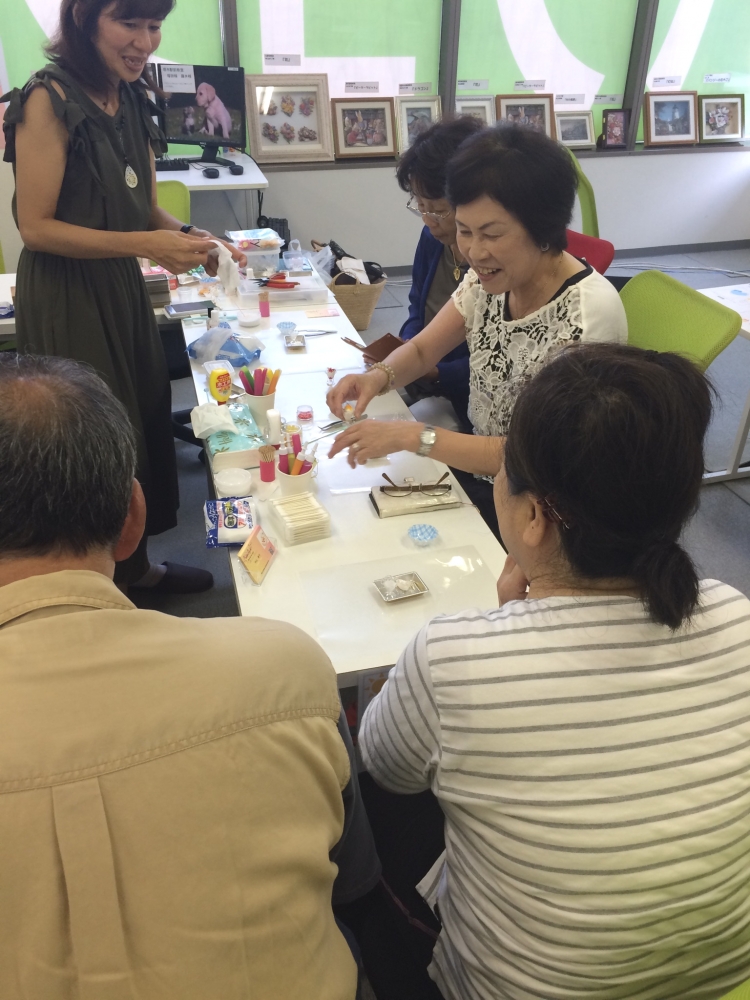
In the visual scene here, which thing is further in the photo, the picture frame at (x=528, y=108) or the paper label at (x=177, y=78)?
the picture frame at (x=528, y=108)

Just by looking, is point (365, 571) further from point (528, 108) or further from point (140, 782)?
point (528, 108)

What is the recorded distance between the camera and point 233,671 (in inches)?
28.8

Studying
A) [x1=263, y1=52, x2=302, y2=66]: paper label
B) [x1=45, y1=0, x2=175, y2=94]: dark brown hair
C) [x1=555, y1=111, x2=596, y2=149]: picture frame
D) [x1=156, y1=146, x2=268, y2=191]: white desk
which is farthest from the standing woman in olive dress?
[x1=555, y1=111, x2=596, y2=149]: picture frame

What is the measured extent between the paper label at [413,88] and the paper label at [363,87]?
0.17 meters

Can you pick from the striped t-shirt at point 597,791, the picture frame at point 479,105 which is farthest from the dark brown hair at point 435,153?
the picture frame at point 479,105

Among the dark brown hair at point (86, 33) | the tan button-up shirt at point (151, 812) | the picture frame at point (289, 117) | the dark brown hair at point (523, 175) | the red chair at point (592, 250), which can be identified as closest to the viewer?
the tan button-up shirt at point (151, 812)

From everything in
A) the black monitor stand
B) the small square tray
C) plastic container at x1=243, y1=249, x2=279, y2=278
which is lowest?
the small square tray

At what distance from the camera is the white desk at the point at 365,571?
1269 mm

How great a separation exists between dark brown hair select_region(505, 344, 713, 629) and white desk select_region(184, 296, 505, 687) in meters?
0.48

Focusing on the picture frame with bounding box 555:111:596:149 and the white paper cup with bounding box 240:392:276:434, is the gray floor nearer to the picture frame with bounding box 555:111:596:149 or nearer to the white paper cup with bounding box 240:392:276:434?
the white paper cup with bounding box 240:392:276:434

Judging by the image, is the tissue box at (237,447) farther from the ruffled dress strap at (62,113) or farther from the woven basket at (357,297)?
the woven basket at (357,297)

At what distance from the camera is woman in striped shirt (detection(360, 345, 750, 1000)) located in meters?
0.75

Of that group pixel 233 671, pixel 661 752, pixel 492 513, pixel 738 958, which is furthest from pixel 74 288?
pixel 738 958

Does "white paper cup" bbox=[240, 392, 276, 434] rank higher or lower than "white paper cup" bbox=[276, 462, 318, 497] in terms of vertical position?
higher
